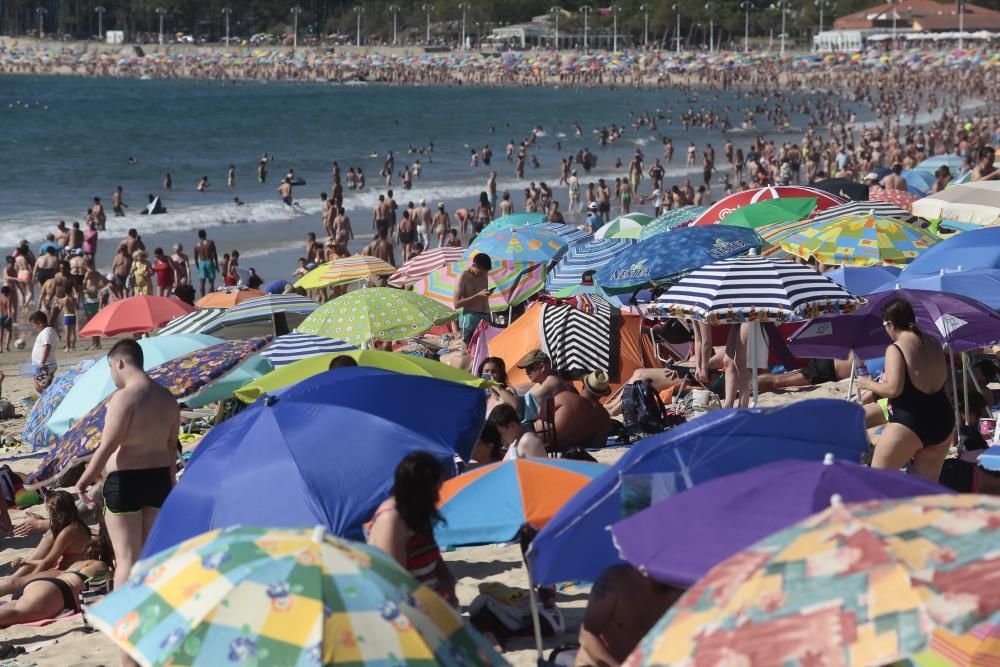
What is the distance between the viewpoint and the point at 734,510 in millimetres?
3594

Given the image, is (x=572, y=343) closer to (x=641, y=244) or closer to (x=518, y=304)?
(x=641, y=244)

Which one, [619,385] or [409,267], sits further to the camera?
[409,267]

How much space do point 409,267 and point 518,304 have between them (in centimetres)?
125

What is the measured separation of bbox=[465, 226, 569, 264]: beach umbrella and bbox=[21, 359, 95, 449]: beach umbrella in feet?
14.6

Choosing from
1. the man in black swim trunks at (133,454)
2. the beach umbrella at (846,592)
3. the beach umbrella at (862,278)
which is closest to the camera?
the beach umbrella at (846,592)

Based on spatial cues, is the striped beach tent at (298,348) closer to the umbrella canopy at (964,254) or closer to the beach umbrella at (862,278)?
the beach umbrella at (862,278)

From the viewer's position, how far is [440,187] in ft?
128

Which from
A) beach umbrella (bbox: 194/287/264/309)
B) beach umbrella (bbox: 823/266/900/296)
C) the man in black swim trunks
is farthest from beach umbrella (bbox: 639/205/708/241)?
the man in black swim trunks

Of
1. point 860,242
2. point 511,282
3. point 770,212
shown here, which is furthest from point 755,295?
point 770,212

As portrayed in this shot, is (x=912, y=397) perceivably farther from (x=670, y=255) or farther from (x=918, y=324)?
(x=670, y=255)

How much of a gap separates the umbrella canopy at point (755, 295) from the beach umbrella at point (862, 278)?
207cm

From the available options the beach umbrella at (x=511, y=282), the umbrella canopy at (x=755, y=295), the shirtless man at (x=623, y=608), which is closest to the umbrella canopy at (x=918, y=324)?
the umbrella canopy at (x=755, y=295)

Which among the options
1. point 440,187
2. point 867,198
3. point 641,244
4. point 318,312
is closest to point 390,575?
point 318,312

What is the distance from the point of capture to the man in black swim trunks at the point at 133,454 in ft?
17.7
